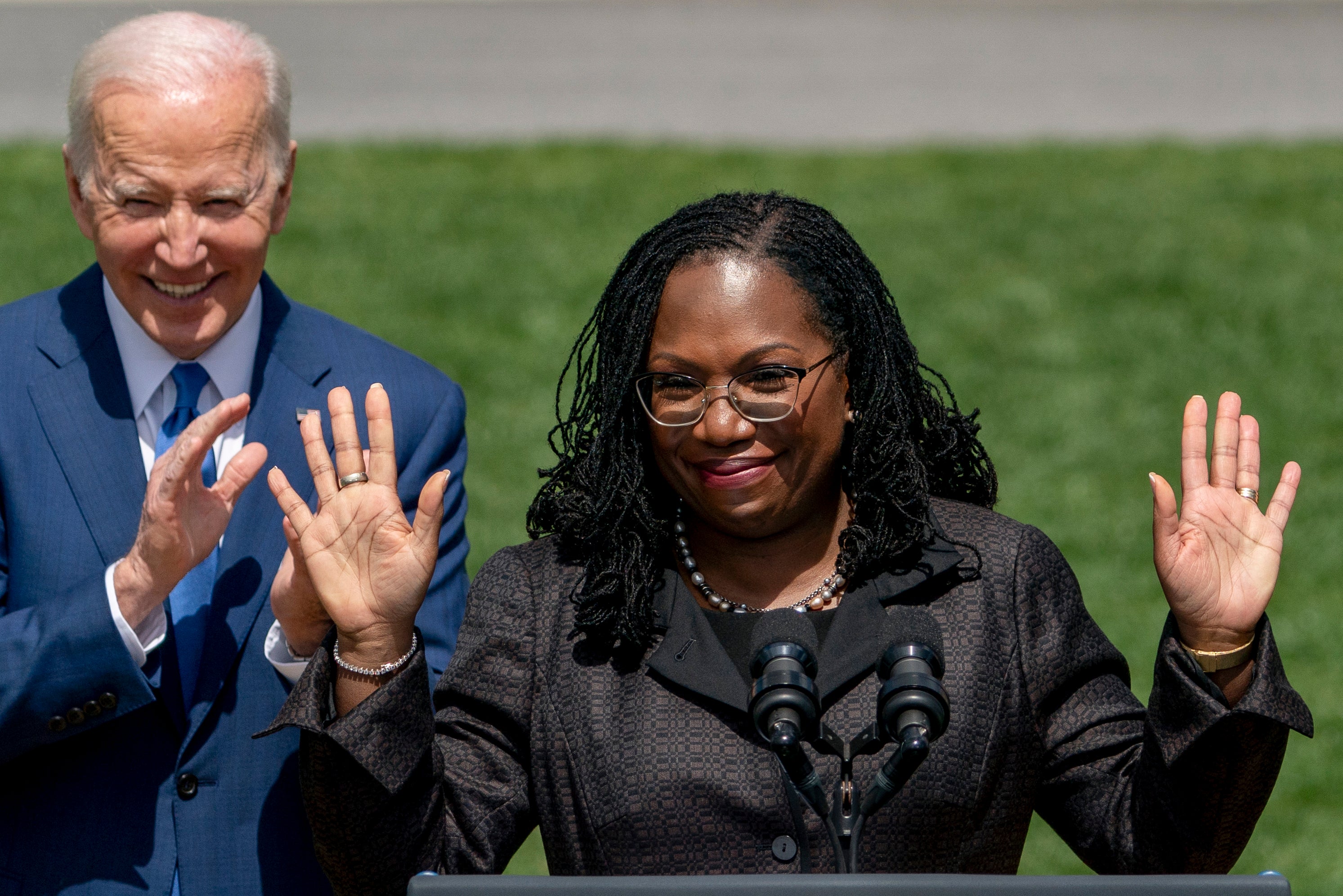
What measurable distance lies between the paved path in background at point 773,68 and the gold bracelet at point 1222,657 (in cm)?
782

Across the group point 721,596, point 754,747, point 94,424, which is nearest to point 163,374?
point 94,424

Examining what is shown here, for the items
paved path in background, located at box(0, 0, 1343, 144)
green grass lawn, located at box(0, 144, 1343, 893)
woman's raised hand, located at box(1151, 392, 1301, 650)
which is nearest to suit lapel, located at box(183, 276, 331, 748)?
woman's raised hand, located at box(1151, 392, 1301, 650)

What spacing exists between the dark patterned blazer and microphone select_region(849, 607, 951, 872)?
1.47 feet

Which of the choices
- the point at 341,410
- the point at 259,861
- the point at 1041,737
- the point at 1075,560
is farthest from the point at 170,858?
the point at 1075,560

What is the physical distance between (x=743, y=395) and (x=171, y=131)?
3.53 ft

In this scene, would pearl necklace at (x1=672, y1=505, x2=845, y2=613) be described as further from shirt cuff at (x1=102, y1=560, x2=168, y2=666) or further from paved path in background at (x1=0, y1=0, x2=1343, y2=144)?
paved path in background at (x1=0, y1=0, x2=1343, y2=144)

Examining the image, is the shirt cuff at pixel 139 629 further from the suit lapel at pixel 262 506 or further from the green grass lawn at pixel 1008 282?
the green grass lawn at pixel 1008 282

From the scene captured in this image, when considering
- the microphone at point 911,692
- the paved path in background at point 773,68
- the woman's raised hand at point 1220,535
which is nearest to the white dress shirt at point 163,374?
the microphone at point 911,692

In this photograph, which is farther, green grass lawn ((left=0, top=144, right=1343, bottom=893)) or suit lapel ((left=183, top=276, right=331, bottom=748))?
green grass lawn ((left=0, top=144, right=1343, bottom=893))

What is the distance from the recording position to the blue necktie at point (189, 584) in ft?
10.3

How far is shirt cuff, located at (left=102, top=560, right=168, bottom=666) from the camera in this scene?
9.72 feet

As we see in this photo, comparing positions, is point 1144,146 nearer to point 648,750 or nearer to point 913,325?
point 913,325

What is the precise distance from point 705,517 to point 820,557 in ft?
0.70

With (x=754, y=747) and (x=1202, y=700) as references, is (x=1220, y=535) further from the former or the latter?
(x=754, y=747)
